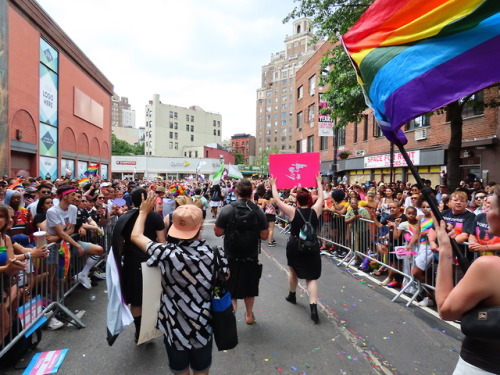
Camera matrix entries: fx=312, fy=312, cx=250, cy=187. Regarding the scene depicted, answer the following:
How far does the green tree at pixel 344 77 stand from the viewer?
9.59m

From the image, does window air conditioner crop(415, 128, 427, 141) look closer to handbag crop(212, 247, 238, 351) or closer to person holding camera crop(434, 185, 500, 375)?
person holding camera crop(434, 185, 500, 375)

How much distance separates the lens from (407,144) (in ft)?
62.7

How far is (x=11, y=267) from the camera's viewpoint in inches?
126

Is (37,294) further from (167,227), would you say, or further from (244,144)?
(244,144)

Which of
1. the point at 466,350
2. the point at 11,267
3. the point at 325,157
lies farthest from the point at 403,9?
the point at 325,157

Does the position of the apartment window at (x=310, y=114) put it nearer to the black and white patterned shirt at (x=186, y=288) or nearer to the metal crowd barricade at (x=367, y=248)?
the metal crowd barricade at (x=367, y=248)

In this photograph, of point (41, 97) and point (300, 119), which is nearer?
point (41, 97)

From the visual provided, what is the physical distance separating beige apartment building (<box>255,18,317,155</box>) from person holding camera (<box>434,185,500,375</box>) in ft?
333

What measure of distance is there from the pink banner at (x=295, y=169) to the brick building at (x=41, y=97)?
16.5m

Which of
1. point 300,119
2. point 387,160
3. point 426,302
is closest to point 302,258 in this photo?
point 426,302

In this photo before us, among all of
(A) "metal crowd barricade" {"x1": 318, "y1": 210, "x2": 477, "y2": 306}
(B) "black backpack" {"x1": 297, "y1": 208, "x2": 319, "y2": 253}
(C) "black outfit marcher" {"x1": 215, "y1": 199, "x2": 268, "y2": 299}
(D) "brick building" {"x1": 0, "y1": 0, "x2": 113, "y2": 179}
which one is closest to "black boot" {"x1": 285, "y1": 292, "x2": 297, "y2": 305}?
(B) "black backpack" {"x1": 297, "y1": 208, "x2": 319, "y2": 253}

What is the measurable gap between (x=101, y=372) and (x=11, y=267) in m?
1.43

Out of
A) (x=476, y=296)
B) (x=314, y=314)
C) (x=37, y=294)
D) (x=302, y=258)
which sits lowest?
(x=314, y=314)

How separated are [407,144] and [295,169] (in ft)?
53.6
